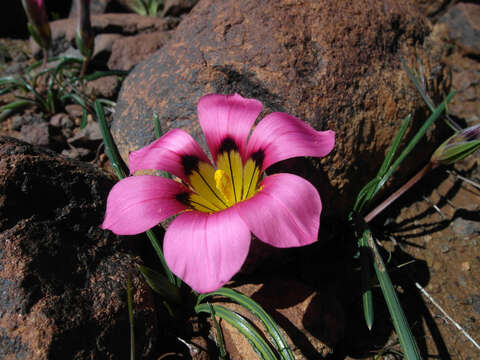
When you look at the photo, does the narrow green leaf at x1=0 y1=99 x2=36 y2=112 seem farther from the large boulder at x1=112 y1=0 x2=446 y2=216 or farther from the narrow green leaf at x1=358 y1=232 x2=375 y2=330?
the narrow green leaf at x1=358 y1=232 x2=375 y2=330

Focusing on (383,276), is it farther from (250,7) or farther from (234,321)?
(250,7)

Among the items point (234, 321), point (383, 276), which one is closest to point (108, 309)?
point (234, 321)

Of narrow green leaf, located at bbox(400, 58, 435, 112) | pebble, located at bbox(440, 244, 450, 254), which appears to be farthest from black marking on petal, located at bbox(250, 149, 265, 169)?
pebble, located at bbox(440, 244, 450, 254)

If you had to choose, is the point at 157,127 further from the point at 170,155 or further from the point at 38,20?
the point at 38,20

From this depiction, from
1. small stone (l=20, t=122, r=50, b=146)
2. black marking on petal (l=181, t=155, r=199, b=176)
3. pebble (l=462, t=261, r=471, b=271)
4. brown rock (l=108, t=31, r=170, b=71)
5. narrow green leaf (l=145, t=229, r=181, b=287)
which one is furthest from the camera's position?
brown rock (l=108, t=31, r=170, b=71)

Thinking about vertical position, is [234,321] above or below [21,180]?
below

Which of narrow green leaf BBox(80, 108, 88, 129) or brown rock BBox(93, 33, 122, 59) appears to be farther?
brown rock BBox(93, 33, 122, 59)

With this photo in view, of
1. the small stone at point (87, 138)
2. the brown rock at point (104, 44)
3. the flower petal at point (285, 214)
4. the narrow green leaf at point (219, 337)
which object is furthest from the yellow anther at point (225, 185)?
the brown rock at point (104, 44)
